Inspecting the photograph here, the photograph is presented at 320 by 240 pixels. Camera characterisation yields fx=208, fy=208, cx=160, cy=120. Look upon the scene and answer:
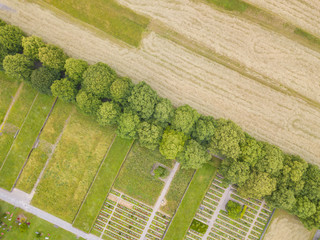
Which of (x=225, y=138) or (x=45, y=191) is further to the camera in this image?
(x=45, y=191)

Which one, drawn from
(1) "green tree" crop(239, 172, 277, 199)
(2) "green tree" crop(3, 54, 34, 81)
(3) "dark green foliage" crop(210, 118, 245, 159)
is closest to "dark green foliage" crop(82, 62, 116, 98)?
(2) "green tree" crop(3, 54, 34, 81)

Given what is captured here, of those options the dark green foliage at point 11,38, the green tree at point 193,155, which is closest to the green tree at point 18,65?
the dark green foliage at point 11,38

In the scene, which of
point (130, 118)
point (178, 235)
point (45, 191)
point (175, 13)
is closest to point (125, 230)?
point (178, 235)

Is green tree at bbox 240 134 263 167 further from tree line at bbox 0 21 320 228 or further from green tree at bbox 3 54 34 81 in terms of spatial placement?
green tree at bbox 3 54 34 81

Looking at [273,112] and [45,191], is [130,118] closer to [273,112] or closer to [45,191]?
[45,191]

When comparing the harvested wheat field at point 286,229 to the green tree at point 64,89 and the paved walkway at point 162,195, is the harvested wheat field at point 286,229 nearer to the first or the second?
the paved walkway at point 162,195
